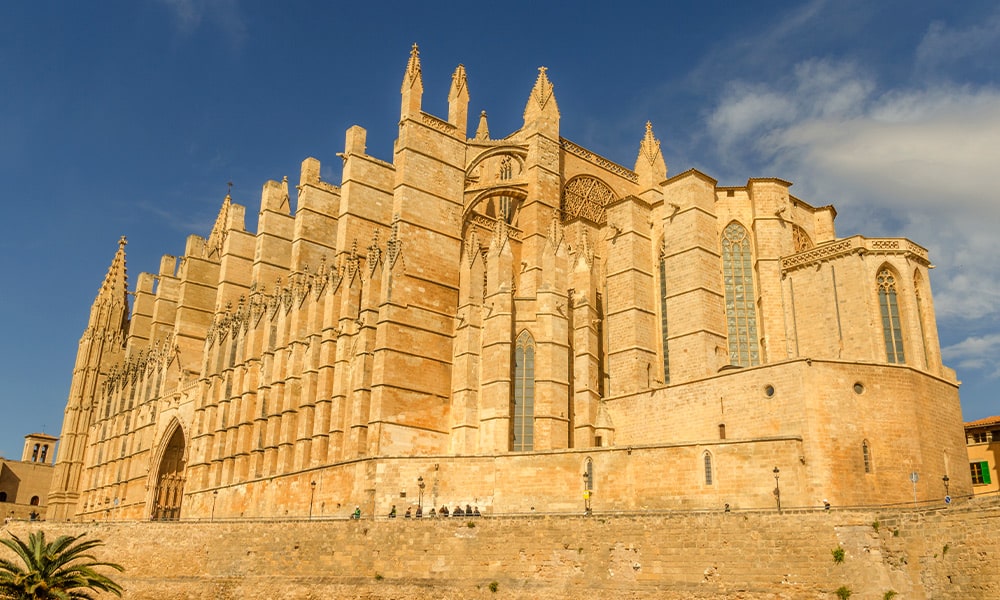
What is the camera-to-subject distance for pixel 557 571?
20828 millimetres

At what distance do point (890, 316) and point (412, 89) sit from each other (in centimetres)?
1767

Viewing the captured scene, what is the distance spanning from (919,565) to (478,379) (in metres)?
15.0

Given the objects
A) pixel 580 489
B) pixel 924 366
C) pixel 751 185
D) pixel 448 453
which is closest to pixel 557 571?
pixel 580 489

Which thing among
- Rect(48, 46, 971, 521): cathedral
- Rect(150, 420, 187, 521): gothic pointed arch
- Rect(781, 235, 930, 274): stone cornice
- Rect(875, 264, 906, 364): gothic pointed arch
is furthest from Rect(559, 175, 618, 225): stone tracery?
Rect(150, 420, 187, 521): gothic pointed arch

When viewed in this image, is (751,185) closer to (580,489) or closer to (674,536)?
(580,489)

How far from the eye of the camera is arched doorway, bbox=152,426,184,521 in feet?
141

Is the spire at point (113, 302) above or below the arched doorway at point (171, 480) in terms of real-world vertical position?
above

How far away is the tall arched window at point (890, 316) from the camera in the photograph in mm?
26578

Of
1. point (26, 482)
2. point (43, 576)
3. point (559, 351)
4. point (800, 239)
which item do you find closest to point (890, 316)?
point (800, 239)

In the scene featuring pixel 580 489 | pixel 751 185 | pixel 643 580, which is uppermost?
pixel 751 185

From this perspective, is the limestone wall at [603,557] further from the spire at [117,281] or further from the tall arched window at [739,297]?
the spire at [117,281]

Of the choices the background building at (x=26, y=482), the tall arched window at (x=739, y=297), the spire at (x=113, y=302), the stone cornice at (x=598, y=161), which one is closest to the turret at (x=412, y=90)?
the stone cornice at (x=598, y=161)

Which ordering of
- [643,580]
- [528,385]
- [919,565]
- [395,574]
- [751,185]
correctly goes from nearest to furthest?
1. [919,565]
2. [643,580]
3. [395,574]
4. [528,385]
5. [751,185]

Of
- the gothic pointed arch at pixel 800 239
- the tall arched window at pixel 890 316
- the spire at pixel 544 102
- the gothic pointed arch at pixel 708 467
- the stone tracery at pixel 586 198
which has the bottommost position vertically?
the gothic pointed arch at pixel 708 467
